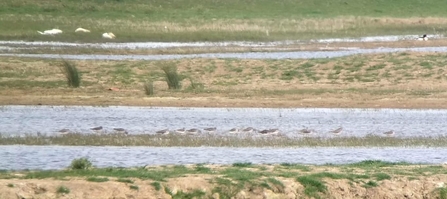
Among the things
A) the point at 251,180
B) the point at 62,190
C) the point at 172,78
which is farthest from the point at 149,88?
the point at 62,190

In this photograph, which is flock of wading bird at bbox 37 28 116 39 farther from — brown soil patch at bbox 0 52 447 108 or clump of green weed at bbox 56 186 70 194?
clump of green weed at bbox 56 186 70 194

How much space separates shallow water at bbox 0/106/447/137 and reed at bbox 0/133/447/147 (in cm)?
67

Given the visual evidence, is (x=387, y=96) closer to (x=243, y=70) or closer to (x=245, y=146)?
(x=243, y=70)

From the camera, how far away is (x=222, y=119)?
72.2 feet

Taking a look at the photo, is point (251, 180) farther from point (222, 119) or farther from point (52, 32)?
point (52, 32)

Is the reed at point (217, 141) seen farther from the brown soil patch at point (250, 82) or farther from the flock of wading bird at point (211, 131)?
the brown soil patch at point (250, 82)

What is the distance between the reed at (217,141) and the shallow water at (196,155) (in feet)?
1.33

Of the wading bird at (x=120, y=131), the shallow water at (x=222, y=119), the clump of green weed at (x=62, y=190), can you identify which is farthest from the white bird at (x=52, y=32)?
the clump of green weed at (x=62, y=190)

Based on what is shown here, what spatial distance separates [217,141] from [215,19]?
1225 inches

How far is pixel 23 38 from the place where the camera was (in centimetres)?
4188

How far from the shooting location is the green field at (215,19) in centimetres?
4484

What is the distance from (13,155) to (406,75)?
16088 mm

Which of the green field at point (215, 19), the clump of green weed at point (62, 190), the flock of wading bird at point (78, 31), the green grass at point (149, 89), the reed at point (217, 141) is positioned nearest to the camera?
the clump of green weed at point (62, 190)

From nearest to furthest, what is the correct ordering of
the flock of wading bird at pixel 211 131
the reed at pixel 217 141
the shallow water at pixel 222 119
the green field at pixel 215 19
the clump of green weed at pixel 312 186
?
the clump of green weed at pixel 312 186, the reed at pixel 217 141, the flock of wading bird at pixel 211 131, the shallow water at pixel 222 119, the green field at pixel 215 19
